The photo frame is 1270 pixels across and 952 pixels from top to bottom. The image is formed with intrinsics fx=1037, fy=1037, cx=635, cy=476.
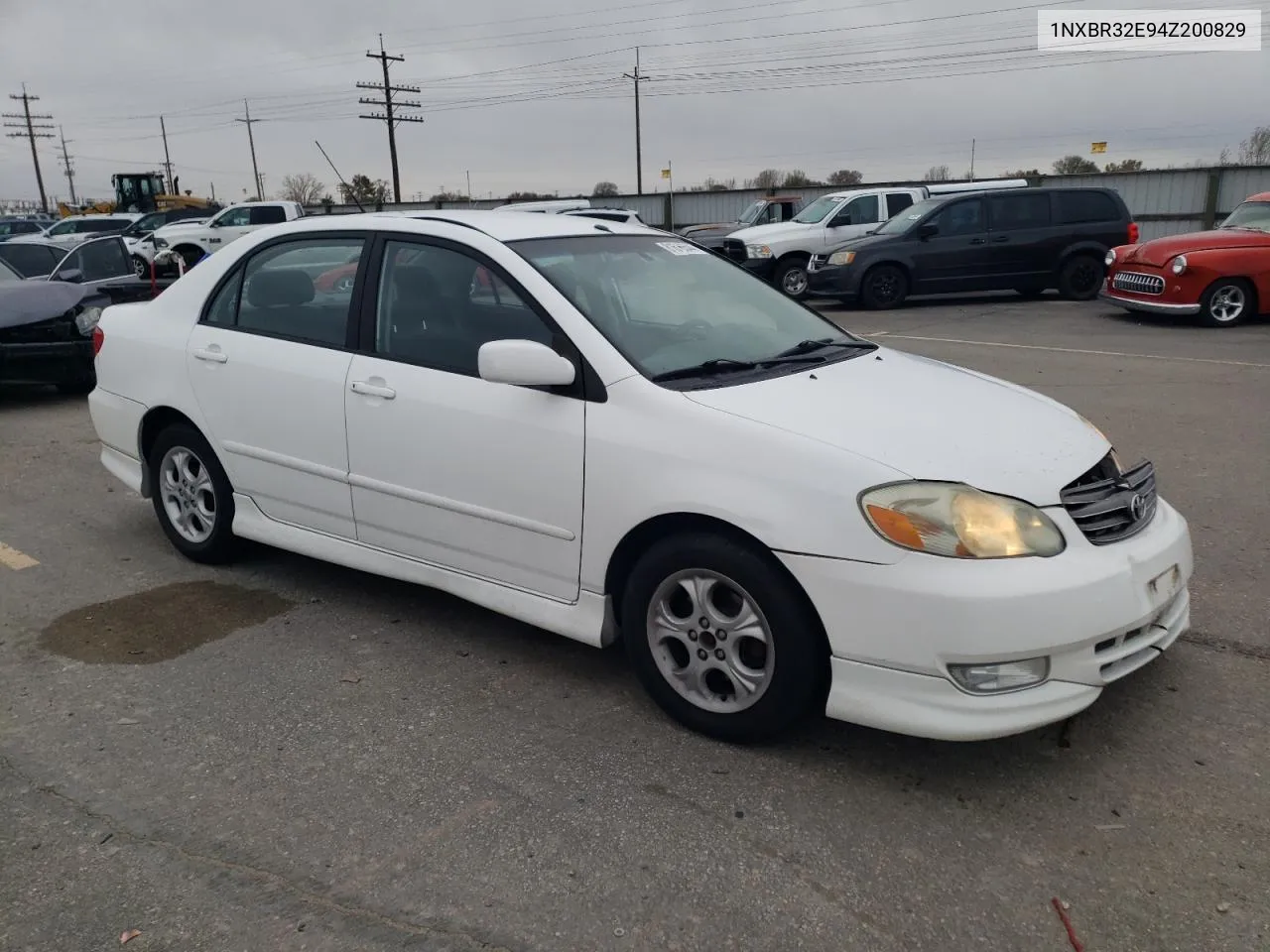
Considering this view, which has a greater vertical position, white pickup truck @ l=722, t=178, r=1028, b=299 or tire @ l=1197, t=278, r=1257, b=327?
white pickup truck @ l=722, t=178, r=1028, b=299

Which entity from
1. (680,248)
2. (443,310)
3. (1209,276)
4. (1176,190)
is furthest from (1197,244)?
(1176,190)

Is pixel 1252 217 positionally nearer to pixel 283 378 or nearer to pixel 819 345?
pixel 819 345

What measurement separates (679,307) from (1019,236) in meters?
13.7

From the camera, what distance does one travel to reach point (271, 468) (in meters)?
4.30

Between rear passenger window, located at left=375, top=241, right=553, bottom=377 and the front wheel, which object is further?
the front wheel

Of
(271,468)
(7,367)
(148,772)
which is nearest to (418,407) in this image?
(271,468)

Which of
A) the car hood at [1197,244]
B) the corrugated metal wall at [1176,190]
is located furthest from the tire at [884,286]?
the corrugated metal wall at [1176,190]

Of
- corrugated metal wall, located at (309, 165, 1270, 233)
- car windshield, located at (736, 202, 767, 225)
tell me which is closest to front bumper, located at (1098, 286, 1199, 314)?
car windshield, located at (736, 202, 767, 225)

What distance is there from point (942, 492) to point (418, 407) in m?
1.86

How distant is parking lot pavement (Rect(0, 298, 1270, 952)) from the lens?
2457 mm

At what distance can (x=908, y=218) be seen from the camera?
16.0 metres

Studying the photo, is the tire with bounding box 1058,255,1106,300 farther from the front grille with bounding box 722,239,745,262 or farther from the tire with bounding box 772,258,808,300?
the front grille with bounding box 722,239,745,262

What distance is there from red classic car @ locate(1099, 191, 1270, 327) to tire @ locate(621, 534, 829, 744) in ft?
38.8

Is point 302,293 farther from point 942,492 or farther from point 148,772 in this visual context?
point 942,492
